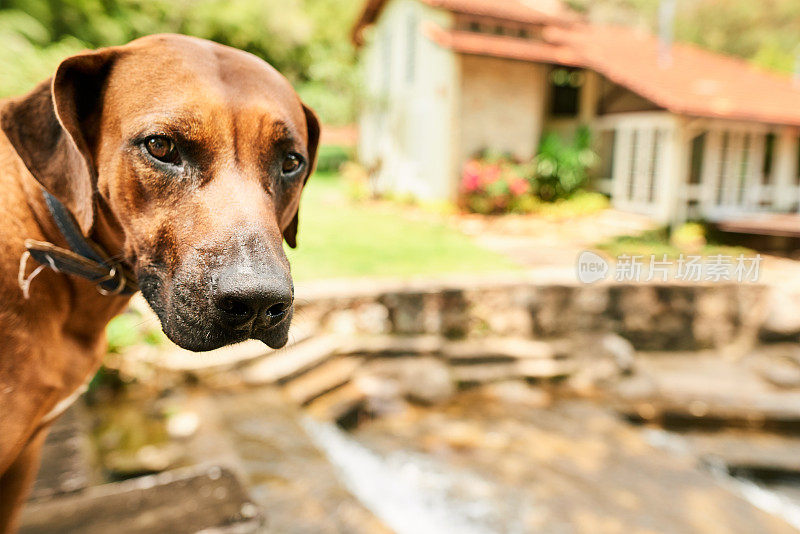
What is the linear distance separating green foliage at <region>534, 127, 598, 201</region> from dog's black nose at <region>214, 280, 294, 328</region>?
1339cm

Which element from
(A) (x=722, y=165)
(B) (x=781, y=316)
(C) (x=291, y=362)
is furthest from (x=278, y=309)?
(A) (x=722, y=165)

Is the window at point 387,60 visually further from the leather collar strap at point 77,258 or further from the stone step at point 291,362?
the leather collar strap at point 77,258

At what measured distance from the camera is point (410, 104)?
15820 millimetres

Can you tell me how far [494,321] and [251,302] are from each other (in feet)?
22.4

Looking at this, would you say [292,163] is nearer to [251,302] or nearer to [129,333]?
[251,302]

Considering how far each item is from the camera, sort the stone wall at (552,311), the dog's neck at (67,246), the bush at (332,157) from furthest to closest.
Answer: the bush at (332,157) < the stone wall at (552,311) < the dog's neck at (67,246)

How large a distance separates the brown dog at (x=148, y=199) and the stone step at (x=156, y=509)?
91 cm

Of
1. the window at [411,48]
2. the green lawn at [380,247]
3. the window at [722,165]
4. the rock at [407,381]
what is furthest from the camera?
the window at [411,48]

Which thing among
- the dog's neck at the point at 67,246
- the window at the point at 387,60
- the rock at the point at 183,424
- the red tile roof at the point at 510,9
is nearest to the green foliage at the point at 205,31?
the window at the point at 387,60

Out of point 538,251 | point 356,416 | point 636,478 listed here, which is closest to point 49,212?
point 356,416

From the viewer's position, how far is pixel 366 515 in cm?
343

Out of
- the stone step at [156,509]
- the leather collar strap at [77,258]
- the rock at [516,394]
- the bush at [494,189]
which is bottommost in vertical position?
the rock at [516,394]

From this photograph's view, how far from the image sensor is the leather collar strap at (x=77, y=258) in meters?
1.46

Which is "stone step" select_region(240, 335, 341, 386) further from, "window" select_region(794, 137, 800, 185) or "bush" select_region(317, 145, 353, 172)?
"bush" select_region(317, 145, 353, 172)
